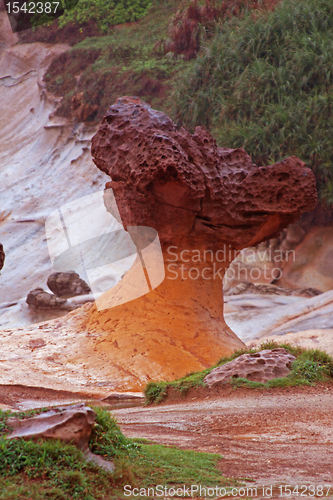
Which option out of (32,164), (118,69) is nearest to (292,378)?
(32,164)

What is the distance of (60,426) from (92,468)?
0.83ft

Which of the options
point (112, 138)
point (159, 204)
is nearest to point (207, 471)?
point (159, 204)

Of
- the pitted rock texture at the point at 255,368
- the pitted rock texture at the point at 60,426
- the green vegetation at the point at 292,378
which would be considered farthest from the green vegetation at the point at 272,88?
the pitted rock texture at the point at 60,426

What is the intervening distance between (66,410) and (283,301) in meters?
9.79

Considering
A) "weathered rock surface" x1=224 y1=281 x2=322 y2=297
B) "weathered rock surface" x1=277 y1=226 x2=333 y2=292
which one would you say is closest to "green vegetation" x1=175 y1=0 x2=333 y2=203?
"weathered rock surface" x1=277 y1=226 x2=333 y2=292

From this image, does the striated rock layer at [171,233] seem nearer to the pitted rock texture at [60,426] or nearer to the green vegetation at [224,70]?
the pitted rock texture at [60,426]

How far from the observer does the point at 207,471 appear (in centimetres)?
281

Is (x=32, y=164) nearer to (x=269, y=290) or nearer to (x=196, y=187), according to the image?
(x=269, y=290)

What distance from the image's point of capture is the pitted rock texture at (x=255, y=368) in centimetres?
522

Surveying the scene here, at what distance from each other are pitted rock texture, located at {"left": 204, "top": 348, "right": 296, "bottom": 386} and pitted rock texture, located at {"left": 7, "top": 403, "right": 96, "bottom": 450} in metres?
2.76

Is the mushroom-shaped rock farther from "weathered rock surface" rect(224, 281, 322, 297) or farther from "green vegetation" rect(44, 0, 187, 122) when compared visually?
"green vegetation" rect(44, 0, 187, 122)

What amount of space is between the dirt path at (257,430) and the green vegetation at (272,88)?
10435mm

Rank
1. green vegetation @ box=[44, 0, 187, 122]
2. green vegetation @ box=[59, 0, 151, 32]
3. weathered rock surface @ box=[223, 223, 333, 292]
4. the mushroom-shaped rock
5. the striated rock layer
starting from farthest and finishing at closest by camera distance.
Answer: green vegetation @ box=[59, 0, 151, 32] < green vegetation @ box=[44, 0, 187, 122] < weathered rock surface @ box=[223, 223, 333, 292] < the mushroom-shaped rock < the striated rock layer

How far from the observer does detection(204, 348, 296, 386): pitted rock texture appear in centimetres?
522
